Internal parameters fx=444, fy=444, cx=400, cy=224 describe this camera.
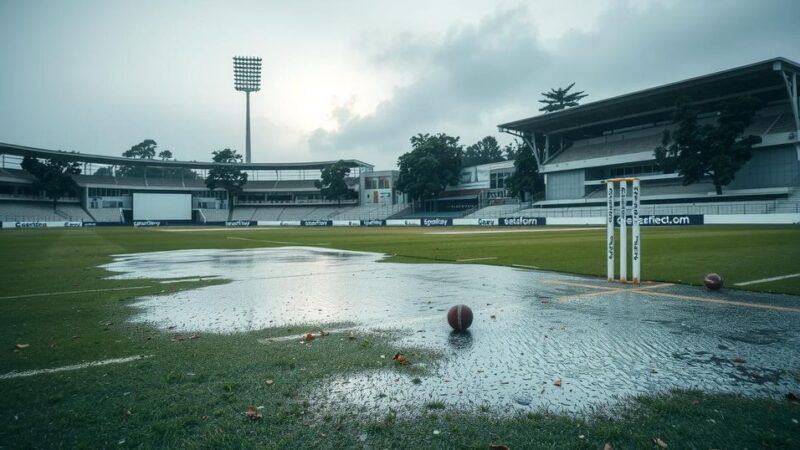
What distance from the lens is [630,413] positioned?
121 inches

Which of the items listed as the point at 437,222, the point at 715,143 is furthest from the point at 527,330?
the point at 437,222

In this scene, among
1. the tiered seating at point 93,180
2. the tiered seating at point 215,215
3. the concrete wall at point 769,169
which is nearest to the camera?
the concrete wall at point 769,169

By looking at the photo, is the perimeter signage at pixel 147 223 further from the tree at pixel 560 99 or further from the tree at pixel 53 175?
the tree at pixel 560 99

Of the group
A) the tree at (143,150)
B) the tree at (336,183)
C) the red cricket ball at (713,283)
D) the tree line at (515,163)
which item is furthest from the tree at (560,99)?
the tree at (143,150)

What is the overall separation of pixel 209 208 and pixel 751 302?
106 m

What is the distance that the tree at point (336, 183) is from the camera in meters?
95.4

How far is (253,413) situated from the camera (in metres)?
3.08

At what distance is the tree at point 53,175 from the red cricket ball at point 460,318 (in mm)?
98704

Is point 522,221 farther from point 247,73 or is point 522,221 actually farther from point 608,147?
point 247,73

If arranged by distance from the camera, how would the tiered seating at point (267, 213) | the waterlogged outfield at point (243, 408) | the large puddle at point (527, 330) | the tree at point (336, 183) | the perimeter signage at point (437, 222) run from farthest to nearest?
the tiered seating at point (267, 213) < the tree at point (336, 183) < the perimeter signage at point (437, 222) < the large puddle at point (527, 330) < the waterlogged outfield at point (243, 408)

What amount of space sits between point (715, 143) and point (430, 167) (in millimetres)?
43930

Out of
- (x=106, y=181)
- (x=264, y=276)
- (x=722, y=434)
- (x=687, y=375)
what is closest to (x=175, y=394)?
(x=722, y=434)

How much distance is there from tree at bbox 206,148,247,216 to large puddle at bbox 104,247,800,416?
315 feet

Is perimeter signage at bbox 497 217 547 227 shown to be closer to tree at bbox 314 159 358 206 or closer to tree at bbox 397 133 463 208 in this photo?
tree at bbox 397 133 463 208
